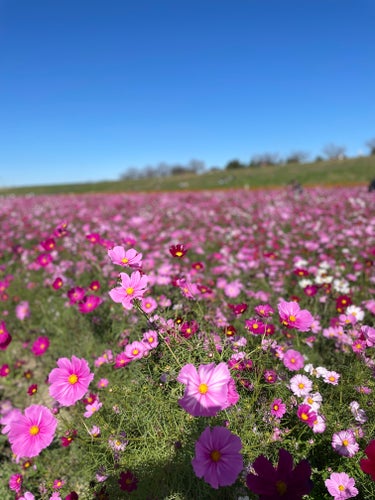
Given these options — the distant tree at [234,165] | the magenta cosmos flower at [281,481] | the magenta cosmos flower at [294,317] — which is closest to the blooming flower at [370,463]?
the magenta cosmos flower at [281,481]

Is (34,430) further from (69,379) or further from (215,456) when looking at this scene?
(215,456)

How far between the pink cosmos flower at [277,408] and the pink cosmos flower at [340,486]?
262 mm

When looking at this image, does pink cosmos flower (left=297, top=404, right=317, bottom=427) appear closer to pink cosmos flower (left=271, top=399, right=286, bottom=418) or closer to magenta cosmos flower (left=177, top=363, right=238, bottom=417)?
pink cosmos flower (left=271, top=399, right=286, bottom=418)

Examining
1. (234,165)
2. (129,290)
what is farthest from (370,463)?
(234,165)

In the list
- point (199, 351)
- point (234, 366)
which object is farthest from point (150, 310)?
point (234, 366)

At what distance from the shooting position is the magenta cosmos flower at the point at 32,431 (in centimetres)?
106

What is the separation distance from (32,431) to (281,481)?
834 mm

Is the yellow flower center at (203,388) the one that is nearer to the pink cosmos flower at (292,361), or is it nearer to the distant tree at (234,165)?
the pink cosmos flower at (292,361)

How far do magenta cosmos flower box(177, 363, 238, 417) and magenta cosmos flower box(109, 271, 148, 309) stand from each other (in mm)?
387

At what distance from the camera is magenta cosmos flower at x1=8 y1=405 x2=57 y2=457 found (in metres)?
1.06

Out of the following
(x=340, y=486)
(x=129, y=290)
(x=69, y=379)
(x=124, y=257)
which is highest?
(x=124, y=257)

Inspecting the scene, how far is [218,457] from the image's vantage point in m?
0.88

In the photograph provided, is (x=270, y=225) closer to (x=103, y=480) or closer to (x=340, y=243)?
(x=340, y=243)

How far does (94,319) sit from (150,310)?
102 cm
